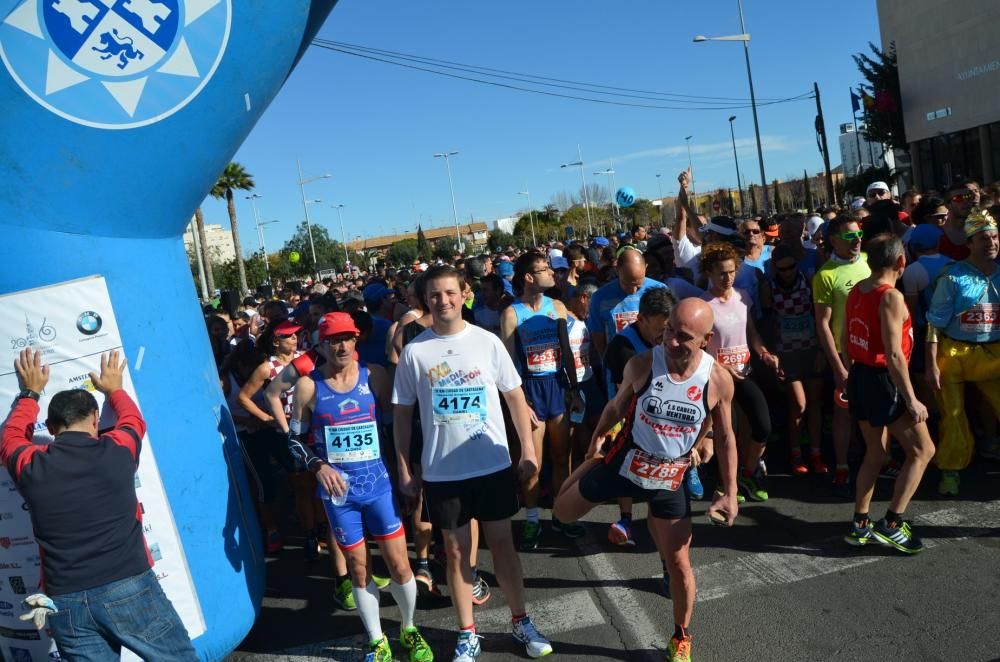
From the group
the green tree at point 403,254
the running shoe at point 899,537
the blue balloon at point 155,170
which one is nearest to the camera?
the blue balloon at point 155,170

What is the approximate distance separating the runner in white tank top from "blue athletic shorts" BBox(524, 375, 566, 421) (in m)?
1.63

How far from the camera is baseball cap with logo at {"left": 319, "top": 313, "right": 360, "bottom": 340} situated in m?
3.86

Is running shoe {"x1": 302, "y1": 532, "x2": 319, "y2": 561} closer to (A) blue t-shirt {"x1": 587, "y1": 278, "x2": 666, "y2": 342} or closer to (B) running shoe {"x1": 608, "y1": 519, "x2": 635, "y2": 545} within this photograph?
(B) running shoe {"x1": 608, "y1": 519, "x2": 635, "y2": 545}

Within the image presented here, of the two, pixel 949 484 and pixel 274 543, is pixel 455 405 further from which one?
pixel 949 484

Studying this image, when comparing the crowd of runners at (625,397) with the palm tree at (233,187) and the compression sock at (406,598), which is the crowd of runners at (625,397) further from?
the palm tree at (233,187)

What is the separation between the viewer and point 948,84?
87.0 feet

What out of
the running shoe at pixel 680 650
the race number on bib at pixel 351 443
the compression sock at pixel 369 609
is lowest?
the running shoe at pixel 680 650

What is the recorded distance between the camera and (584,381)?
560cm

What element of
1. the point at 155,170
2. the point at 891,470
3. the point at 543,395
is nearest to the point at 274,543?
the point at 543,395

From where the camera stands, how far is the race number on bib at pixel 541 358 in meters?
5.28

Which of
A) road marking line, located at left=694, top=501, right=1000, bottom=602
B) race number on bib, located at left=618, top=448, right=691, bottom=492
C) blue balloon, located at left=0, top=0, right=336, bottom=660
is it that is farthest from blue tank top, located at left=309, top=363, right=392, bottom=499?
road marking line, located at left=694, top=501, right=1000, bottom=602

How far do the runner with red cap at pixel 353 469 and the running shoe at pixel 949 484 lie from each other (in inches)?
152

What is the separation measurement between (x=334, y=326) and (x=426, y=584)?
1959 mm

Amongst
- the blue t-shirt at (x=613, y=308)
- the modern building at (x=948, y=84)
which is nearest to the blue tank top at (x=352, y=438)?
the blue t-shirt at (x=613, y=308)
